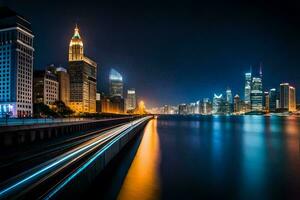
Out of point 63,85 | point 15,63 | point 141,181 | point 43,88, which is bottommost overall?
point 141,181

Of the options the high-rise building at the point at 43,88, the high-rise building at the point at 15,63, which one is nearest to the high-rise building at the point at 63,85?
the high-rise building at the point at 43,88

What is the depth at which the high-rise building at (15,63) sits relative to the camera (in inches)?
4530

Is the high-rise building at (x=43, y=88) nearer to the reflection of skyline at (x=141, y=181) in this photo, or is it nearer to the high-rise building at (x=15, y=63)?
the high-rise building at (x=15, y=63)

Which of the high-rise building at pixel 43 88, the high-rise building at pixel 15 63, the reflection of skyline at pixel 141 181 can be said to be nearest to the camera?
the reflection of skyline at pixel 141 181

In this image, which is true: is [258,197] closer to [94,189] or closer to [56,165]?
[94,189]

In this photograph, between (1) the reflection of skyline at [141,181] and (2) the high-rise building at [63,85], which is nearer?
(1) the reflection of skyline at [141,181]

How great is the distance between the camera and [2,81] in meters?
118

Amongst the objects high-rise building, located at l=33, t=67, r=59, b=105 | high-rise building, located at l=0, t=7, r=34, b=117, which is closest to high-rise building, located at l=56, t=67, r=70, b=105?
high-rise building, located at l=33, t=67, r=59, b=105

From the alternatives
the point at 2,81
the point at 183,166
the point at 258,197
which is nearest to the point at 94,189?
the point at 258,197

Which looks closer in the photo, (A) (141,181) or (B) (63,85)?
(A) (141,181)

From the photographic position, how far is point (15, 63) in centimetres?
11950

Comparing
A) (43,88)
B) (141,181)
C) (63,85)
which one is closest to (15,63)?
(43,88)

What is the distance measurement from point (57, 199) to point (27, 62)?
13329 centimetres

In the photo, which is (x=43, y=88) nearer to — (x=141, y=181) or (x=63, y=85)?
(x=63, y=85)
